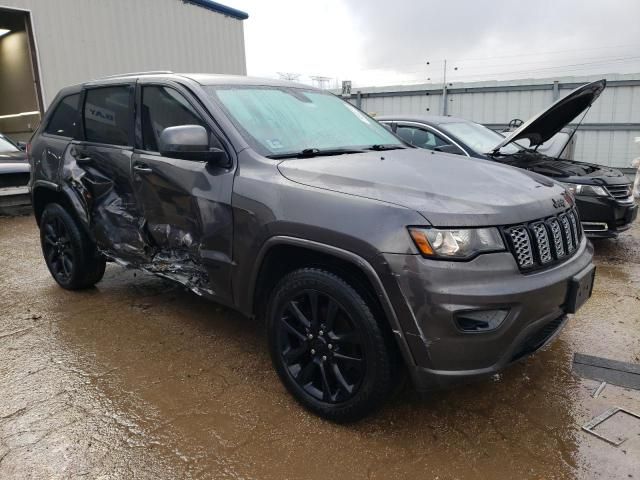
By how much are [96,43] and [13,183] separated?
15.6 ft

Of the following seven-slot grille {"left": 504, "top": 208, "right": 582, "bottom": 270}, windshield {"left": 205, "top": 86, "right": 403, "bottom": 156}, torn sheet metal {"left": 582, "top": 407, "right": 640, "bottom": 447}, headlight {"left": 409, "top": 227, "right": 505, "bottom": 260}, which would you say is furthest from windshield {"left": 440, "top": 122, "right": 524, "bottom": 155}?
headlight {"left": 409, "top": 227, "right": 505, "bottom": 260}

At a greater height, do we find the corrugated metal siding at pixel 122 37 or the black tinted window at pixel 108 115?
the corrugated metal siding at pixel 122 37

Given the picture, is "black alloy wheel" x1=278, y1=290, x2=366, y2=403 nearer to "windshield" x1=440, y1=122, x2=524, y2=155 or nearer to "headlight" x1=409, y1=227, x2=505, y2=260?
"headlight" x1=409, y1=227, x2=505, y2=260

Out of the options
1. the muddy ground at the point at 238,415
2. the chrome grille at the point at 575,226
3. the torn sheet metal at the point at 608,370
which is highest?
the chrome grille at the point at 575,226

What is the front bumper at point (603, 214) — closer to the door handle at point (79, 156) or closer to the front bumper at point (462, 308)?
the front bumper at point (462, 308)

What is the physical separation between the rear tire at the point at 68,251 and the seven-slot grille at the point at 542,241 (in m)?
3.46

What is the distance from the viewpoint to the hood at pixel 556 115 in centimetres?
508

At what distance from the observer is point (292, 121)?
3.15 meters

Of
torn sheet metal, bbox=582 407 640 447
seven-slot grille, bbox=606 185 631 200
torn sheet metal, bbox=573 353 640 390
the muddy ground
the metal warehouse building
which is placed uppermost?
the metal warehouse building

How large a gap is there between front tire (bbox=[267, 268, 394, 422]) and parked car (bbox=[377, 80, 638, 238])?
134 inches

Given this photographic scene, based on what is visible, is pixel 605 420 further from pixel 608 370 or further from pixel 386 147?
pixel 386 147

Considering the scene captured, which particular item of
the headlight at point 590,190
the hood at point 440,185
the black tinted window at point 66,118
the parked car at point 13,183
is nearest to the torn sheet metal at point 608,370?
the hood at point 440,185

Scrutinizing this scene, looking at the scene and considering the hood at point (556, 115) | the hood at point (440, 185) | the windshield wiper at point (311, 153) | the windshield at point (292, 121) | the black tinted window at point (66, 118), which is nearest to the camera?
the hood at point (440, 185)

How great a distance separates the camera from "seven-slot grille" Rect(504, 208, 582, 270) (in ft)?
7.27
